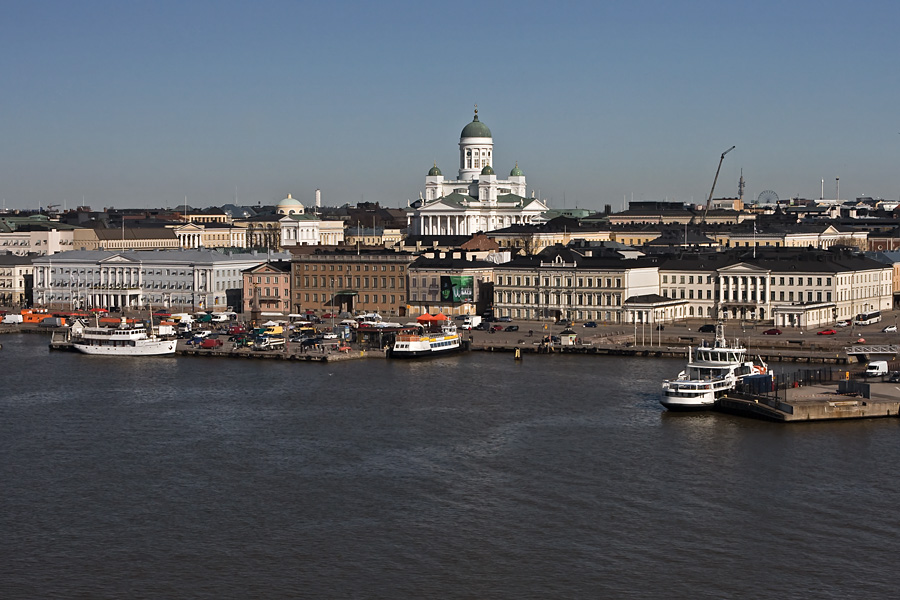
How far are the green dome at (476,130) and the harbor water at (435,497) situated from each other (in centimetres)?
6614

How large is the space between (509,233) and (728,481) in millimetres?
55107

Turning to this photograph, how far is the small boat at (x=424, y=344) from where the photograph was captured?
45.3m

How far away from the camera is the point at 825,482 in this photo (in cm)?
2525


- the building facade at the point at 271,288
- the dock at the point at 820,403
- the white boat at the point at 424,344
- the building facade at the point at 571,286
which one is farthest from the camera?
the building facade at the point at 271,288

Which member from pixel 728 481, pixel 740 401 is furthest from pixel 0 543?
pixel 740 401

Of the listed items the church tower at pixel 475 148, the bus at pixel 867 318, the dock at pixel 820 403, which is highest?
the church tower at pixel 475 148

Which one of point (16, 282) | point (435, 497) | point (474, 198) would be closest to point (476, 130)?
point (474, 198)

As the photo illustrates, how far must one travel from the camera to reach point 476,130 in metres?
102

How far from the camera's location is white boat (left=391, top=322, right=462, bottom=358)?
45281 millimetres

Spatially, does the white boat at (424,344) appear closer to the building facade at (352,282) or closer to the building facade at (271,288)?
the building facade at (352,282)

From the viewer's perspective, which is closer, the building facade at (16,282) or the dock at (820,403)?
the dock at (820,403)

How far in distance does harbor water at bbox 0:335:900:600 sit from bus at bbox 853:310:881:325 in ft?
60.9

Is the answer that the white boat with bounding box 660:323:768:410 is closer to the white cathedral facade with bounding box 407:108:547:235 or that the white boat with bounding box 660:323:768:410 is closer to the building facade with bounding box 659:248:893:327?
the building facade with bounding box 659:248:893:327

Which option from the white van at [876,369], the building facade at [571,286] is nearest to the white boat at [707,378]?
the white van at [876,369]
